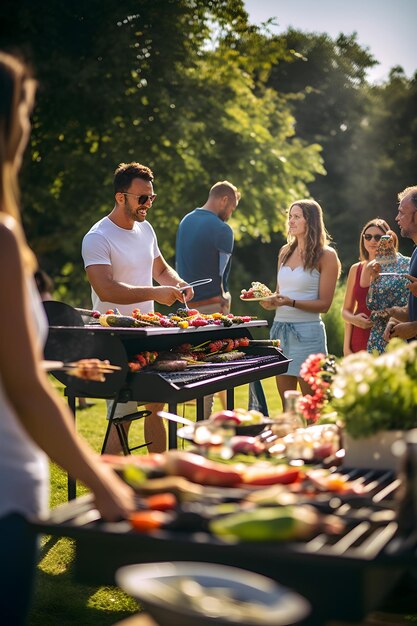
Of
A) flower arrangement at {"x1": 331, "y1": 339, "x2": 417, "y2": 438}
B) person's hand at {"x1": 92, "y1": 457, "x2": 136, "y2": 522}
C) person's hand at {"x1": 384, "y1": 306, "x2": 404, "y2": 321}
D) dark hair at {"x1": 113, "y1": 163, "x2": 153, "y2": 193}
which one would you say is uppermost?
dark hair at {"x1": 113, "y1": 163, "x2": 153, "y2": 193}

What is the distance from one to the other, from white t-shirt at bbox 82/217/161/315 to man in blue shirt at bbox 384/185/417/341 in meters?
1.72

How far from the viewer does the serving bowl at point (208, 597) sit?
1693 mm

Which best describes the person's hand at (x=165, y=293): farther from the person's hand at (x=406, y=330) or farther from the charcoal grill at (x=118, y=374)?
the person's hand at (x=406, y=330)

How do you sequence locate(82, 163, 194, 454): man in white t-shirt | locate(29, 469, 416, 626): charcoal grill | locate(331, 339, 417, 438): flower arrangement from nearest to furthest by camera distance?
locate(29, 469, 416, 626): charcoal grill, locate(331, 339, 417, 438): flower arrangement, locate(82, 163, 194, 454): man in white t-shirt

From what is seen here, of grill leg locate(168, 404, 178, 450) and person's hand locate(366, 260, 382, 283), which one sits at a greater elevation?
person's hand locate(366, 260, 382, 283)

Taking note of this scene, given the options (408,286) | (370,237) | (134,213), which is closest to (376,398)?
(408,286)

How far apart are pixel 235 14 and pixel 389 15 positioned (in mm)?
5709

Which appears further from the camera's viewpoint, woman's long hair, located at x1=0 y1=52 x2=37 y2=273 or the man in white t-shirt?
the man in white t-shirt

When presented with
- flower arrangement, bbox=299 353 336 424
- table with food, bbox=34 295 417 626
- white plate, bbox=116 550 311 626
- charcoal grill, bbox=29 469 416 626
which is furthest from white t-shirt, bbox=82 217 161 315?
white plate, bbox=116 550 311 626

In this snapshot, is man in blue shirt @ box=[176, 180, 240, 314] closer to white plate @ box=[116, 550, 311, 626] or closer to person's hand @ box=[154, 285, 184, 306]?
person's hand @ box=[154, 285, 184, 306]

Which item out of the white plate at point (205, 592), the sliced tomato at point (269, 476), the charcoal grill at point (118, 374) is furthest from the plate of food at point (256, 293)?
the white plate at point (205, 592)

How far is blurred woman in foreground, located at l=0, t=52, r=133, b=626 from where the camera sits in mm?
1976

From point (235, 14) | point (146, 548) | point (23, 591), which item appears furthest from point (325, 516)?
point (235, 14)

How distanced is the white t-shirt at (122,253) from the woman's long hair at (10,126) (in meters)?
4.11
